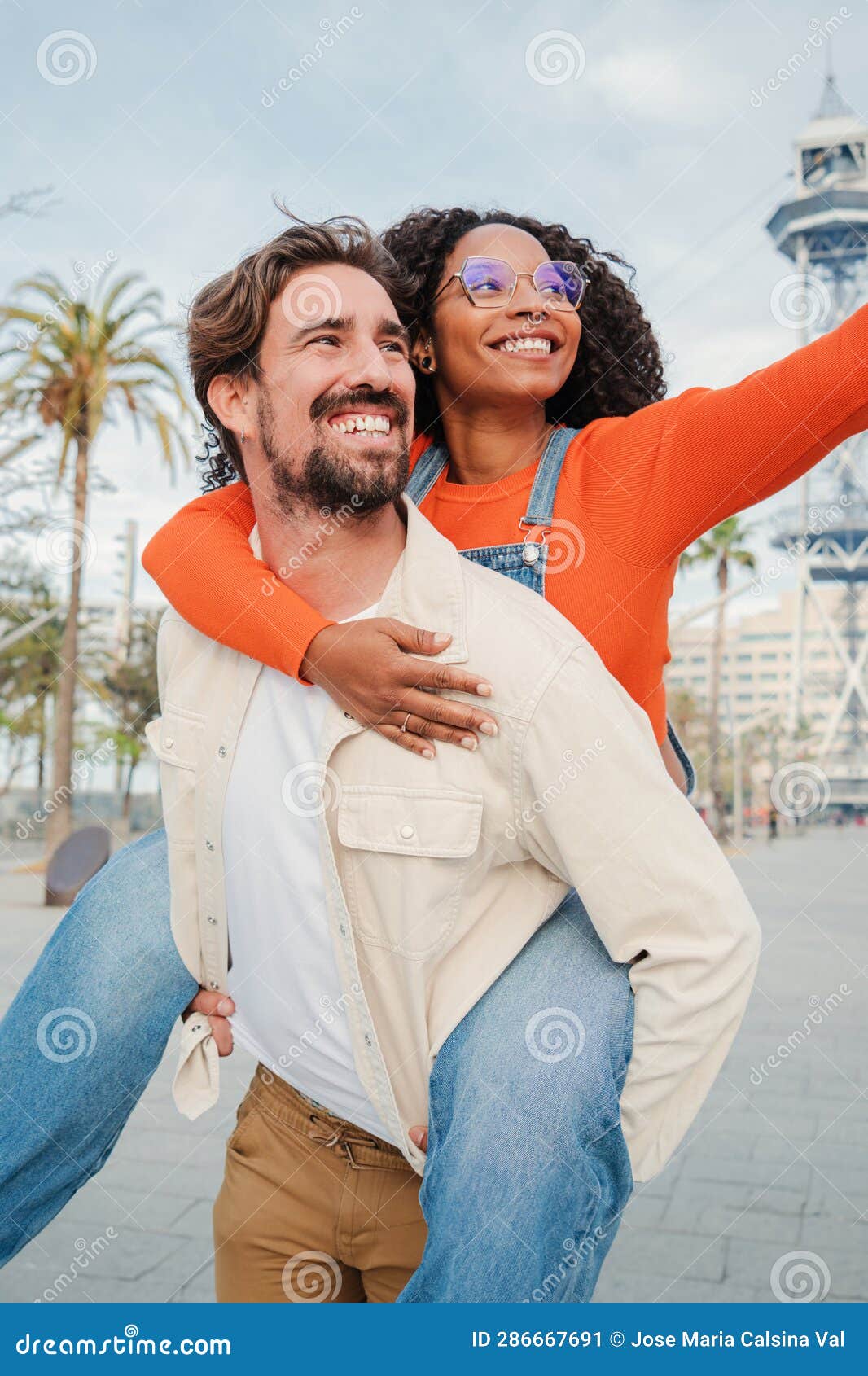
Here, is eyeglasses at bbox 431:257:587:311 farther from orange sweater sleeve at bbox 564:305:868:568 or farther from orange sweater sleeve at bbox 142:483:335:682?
orange sweater sleeve at bbox 142:483:335:682

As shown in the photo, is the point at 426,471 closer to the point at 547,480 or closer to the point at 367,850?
the point at 547,480

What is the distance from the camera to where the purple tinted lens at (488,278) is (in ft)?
9.75

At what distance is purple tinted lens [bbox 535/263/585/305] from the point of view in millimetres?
2982

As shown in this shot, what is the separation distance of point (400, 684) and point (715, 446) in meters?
0.84

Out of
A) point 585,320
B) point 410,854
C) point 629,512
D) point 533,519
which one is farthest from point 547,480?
point 410,854

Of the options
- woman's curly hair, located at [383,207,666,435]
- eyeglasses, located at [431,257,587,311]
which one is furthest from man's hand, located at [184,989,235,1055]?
eyeglasses, located at [431,257,587,311]

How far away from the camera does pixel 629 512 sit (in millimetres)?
2682

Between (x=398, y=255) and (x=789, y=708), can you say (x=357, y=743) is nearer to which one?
(x=398, y=255)

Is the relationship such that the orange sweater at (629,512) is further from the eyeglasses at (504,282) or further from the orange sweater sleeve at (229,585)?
the eyeglasses at (504,282)

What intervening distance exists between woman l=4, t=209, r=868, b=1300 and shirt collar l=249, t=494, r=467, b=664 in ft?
0.25

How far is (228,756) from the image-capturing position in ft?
8.21

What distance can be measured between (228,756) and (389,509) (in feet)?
1.91
